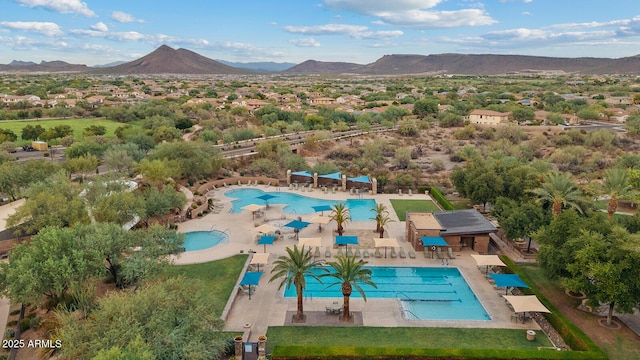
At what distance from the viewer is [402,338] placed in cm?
1903

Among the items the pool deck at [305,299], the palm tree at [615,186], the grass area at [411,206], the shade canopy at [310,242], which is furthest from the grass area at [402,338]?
the grass area at [411,206]

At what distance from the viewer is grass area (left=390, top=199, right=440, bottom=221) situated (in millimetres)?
38125

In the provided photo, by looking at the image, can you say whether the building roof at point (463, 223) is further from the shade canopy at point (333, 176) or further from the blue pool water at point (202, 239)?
the blue pool water at point (202, 239)

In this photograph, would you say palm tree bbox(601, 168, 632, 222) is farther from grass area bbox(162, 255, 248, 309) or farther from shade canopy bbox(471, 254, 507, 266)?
grass area bbox(162, 255, 248, 309)

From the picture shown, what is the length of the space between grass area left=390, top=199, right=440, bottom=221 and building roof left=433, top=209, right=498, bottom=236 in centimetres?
542

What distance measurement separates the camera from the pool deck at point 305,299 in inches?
802

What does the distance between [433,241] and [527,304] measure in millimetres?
8658

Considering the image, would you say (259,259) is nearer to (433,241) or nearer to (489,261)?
(433,241)

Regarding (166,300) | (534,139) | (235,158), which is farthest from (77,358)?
(534,139)

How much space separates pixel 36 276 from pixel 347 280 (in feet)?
45.2

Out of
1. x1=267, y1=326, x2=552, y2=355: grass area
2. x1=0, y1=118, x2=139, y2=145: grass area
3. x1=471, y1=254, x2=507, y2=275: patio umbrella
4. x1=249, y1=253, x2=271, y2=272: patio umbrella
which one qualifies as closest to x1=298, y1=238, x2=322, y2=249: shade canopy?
x1=249, y1=253, x2=271, y2=272: patio umbrella

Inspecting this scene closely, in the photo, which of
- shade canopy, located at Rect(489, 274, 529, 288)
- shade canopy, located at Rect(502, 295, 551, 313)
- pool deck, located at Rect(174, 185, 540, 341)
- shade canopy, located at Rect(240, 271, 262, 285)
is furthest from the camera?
shade canopy, located at Rect(240, 271, 262, 285)

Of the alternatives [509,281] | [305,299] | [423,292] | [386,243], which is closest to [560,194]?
[509,281]

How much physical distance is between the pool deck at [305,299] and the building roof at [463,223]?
5.40ft
